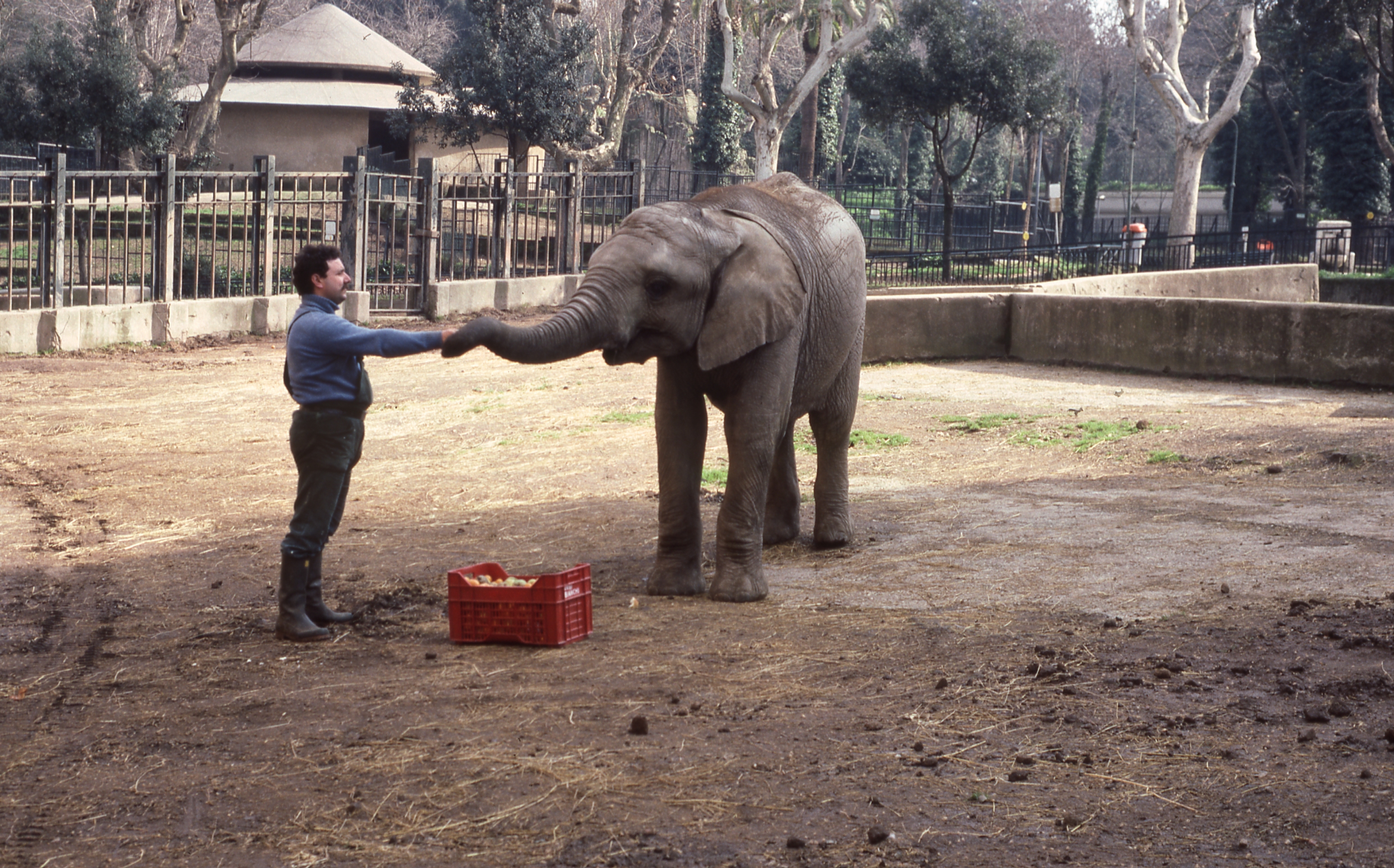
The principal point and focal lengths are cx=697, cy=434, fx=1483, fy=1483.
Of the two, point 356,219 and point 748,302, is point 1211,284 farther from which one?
point 748,302

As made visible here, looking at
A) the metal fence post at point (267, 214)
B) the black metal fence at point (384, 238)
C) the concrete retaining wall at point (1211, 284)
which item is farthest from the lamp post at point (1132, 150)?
the metal fence post at point (267, 214)

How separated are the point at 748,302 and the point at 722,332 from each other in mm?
189

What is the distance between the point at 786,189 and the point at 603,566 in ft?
7.82

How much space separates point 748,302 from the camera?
7082mm

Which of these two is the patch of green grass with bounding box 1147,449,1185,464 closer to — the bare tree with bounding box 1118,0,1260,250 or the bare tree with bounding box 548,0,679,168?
the bare tree with bounding box 1118,0,1260,250

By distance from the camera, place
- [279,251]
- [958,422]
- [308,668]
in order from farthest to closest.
→ 1. [279,251]
2. [958,422]
3. [308,668]

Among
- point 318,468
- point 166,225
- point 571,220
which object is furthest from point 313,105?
point 318,468

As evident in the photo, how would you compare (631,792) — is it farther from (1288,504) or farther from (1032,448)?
(1032,448)

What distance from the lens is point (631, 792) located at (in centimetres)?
484

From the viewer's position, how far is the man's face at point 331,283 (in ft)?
21.7

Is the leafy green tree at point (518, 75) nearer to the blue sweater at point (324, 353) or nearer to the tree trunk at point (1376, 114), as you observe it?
the tree trunk at point (1376, 114)

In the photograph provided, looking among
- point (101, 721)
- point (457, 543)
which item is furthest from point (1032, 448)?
point (101, 721)

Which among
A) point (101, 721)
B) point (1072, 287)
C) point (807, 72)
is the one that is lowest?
point (101, 721)

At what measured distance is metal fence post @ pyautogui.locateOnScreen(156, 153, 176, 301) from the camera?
18891mm
